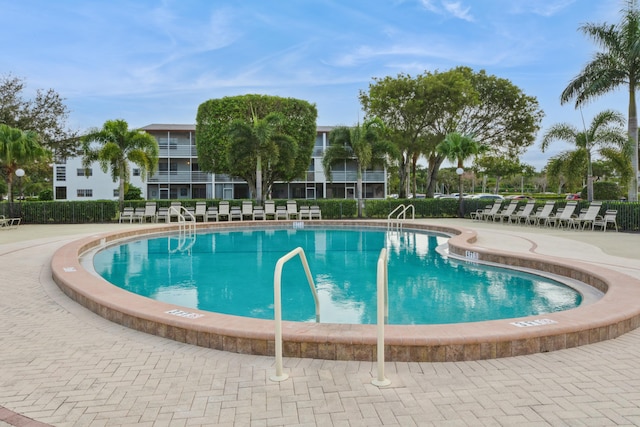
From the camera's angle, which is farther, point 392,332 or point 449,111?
point 449,111

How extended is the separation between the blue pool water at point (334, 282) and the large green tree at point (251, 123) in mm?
13208

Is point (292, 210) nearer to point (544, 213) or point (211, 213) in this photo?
point (211, 213)

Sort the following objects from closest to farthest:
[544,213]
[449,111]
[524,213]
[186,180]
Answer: [544,213]
[524,213]
[449,111]
[186,180]

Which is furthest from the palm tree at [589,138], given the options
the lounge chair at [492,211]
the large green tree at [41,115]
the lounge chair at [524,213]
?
the large green tree at [41,115]

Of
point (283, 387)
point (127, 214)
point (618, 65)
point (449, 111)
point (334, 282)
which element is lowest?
point (334, 282)

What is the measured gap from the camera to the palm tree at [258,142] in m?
22.5

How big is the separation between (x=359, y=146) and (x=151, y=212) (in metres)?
10.6

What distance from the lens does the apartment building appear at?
4000 cm

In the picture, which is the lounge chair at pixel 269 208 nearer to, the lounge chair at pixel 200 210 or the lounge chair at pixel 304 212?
the lounge chair at pixel 304 212

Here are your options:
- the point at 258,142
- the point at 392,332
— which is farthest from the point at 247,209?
the point at 392,332

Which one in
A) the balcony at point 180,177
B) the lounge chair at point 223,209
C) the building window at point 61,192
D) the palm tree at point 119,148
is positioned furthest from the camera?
the building window at point 61,192

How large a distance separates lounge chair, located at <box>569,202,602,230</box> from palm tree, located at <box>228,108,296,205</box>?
13.7 metres

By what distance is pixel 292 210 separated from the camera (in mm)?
21922

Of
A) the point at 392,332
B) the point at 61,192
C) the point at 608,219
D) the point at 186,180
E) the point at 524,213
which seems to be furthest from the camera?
the point at 61,192
